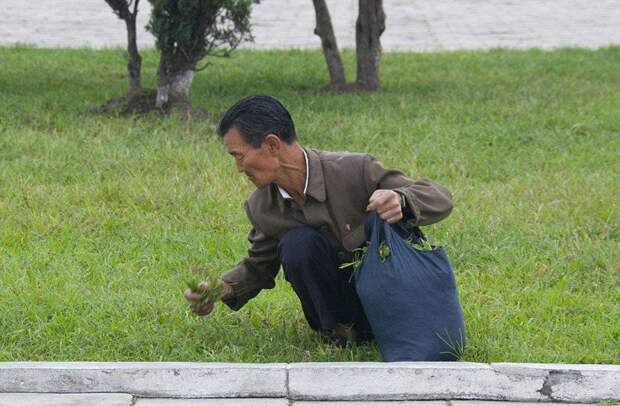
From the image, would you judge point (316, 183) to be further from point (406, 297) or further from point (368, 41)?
point (368, 41)

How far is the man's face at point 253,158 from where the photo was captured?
4.55m

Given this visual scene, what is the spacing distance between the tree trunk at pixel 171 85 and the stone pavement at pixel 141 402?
19.0ft

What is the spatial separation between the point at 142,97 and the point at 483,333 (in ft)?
18.7

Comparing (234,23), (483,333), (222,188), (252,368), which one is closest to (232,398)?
(252,368)

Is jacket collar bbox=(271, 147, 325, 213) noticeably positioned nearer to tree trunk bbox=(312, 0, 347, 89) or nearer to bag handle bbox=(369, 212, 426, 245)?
bag handle bbox=(369, 212, 426, 245)

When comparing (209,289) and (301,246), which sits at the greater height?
(301,246)

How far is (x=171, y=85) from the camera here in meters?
10.0

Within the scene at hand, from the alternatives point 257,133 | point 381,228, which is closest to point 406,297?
point 381,228

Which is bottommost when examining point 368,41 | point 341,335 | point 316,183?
point 368,41

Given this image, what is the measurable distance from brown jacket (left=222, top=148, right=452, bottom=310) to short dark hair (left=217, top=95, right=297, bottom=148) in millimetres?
237

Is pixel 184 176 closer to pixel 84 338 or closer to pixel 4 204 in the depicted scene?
pixel 4 204

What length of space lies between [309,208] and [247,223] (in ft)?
7.52

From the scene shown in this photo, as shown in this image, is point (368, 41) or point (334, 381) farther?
point (368, 41)

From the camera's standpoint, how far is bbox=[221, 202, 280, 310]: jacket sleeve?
4.93 meters
